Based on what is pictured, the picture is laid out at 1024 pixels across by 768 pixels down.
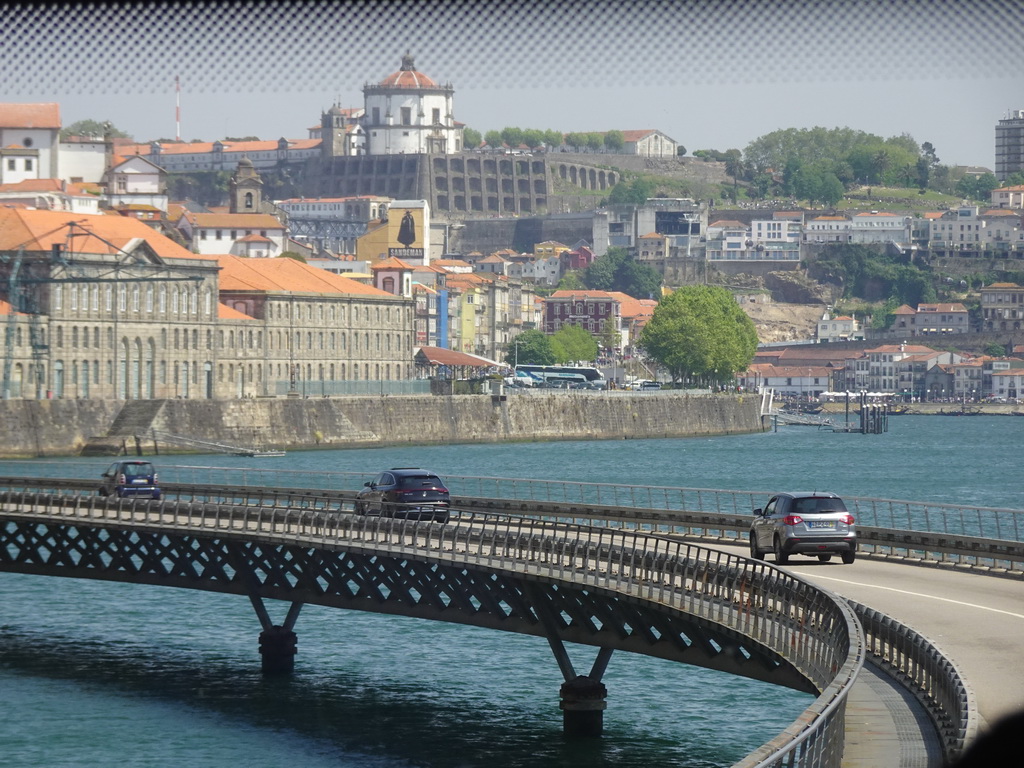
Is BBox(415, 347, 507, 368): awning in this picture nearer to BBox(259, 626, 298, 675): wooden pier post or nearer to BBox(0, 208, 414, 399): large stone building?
BBox(0, 208, 414, 399): large stone building

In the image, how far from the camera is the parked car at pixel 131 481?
53.2 meters

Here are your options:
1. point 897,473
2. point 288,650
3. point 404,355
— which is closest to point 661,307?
point 404,355

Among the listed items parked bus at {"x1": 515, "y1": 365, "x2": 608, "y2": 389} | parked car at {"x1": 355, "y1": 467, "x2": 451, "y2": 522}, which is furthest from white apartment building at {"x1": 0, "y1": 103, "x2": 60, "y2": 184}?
parked car at {"x1": 355, "y1": 467, "x2": 451, "y2": 522}

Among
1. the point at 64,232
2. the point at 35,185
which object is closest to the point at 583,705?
the point at 64,232

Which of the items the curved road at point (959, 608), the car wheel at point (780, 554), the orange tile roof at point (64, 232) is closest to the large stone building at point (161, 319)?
the orange tile roof at point (64, 232)

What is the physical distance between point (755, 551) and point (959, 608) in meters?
8.86

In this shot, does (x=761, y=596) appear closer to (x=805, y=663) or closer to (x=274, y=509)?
(x=805, y=663)

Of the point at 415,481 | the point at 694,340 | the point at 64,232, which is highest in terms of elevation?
the point at 64,232

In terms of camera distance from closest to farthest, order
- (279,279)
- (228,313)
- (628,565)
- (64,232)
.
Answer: (628,565) → (64,232) → (228,313) → (279,279)

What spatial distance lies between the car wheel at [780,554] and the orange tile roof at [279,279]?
109m

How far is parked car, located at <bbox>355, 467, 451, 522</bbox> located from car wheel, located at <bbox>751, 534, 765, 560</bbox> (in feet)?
29.3

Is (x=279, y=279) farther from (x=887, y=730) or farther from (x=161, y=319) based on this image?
(x=887, y=730)

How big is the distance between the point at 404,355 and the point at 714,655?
129 m

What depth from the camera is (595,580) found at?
31016 millimetres
